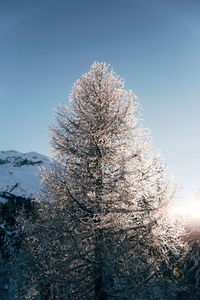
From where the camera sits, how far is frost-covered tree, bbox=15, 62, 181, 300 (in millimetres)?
7834

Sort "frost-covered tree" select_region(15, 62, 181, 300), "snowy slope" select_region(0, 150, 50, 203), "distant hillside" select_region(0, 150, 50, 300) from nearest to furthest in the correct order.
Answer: "frost-covered tree" select_region(15, 62, 181, 300) → "distant hillside" select_region(0, 150, 50, 300) → "snowy slope" select_region(0, 150, 50, 203)

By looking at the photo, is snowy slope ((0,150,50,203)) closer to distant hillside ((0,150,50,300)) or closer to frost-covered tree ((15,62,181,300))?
distant hillside ((0,150,50,300))

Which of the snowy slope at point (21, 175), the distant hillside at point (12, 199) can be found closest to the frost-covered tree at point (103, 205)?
the distant hillside at point (12, 199)

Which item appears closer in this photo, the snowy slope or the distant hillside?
the distant hillside

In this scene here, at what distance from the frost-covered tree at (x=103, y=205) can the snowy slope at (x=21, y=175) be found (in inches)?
783

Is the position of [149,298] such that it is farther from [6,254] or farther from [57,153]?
[6,254]

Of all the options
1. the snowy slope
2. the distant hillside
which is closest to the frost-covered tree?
the distant hillside

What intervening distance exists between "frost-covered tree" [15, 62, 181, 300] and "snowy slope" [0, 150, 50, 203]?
783 inches

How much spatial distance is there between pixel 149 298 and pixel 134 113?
549cm

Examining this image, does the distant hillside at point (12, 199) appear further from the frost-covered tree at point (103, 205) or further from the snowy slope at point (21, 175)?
the frost-covered tree at point (103, 205)

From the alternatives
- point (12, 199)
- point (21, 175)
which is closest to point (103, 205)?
point (12, 199)

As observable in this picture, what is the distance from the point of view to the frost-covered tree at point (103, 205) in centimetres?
783

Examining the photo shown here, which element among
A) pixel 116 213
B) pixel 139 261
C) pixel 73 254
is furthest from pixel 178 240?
pixel 73 254

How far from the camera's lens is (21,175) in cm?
5100
